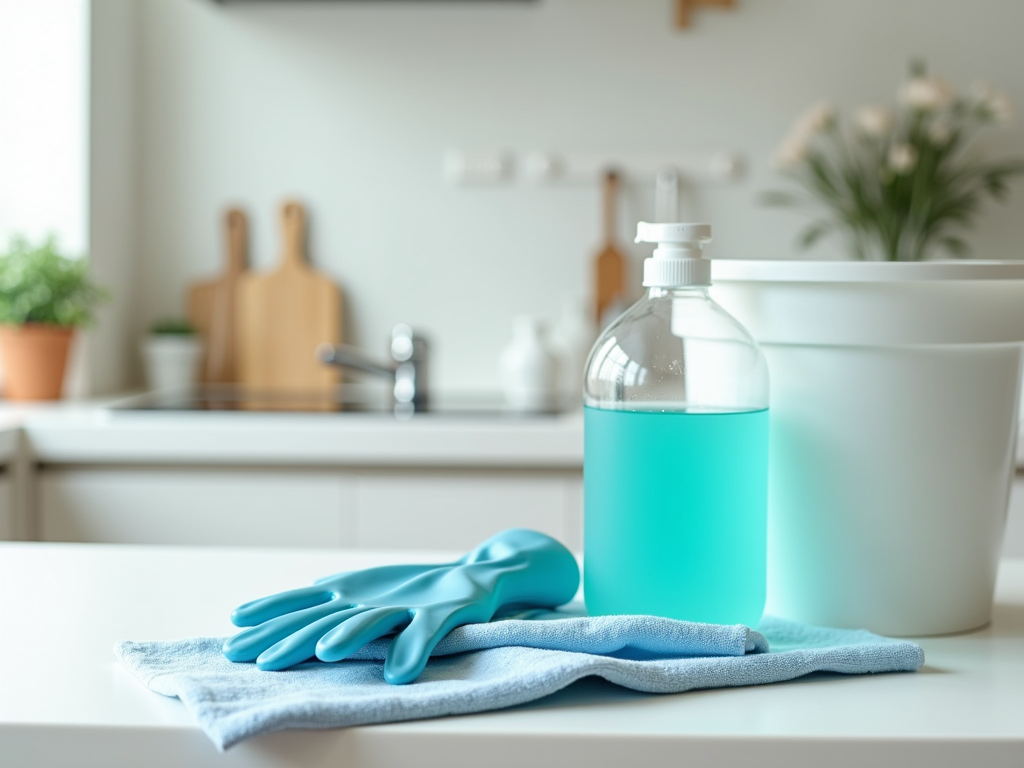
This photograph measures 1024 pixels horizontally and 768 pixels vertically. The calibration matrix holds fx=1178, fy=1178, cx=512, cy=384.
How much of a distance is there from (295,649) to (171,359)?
2.08 m

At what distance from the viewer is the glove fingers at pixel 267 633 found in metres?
0.63

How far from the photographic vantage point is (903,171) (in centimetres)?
240

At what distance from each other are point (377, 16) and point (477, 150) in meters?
0.37

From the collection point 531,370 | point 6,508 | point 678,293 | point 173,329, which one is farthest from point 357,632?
point 173,329

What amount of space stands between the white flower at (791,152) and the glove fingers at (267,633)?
1.97 m

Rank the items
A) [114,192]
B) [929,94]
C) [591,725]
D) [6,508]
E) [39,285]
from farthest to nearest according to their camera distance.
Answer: [114,192], [929,94], [39,285], [6,508], [591,725]

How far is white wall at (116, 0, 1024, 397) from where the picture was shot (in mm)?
2559

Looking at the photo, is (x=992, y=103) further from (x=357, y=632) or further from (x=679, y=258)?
(x=357, y=632)

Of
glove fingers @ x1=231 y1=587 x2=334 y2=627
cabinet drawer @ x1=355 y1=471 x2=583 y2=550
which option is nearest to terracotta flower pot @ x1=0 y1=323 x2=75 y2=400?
cabinet drawer @ x1=355 y1=471 x2=583 y2=550

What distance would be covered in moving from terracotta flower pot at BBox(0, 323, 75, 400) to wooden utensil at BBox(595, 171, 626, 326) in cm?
110

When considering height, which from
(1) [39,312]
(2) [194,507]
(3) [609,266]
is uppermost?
(3) [609,266]

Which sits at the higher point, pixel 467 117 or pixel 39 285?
pixel 467 117

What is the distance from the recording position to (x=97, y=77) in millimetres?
2467

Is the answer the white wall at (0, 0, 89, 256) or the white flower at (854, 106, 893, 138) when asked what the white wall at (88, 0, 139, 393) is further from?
the white flower at (854, 106, 893, 138)
